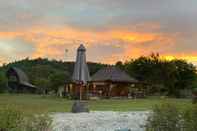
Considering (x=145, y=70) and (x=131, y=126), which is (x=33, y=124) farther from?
(x=145, y=70)

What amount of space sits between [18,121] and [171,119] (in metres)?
2.77

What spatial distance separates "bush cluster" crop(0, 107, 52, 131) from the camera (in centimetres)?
Answer: 783

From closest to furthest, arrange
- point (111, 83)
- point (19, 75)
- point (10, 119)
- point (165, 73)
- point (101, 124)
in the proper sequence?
point (10, 119) < point (101, 124) < point (111, 83) < point (165, 73) < point (19, 75)

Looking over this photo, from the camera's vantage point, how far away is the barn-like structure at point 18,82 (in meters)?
78.8

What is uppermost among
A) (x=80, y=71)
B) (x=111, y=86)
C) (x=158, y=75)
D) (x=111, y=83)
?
(x=158, y=75)

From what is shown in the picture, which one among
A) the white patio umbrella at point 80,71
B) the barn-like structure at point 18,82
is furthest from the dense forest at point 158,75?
the white patio umbrella at point 80,71

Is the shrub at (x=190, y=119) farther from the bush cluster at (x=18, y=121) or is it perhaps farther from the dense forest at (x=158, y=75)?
the dense forest at (x=158, y=75)

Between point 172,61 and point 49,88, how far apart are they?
52.3ft

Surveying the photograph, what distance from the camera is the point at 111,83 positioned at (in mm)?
53594

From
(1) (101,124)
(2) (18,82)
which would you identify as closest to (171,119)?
(1) (101,124)

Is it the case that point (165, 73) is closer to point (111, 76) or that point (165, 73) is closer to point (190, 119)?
point (111, 76)

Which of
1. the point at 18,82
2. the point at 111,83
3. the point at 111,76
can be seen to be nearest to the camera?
the point at 111,83

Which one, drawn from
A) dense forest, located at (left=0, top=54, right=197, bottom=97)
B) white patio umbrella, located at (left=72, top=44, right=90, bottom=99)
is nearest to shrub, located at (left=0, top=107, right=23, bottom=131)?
white patio umbrella, located at (left=72, top=44, right=90, bottom=99)

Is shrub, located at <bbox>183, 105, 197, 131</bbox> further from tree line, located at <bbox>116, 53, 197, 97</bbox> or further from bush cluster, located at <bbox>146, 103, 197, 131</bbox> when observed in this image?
tree line, located at <bbox>116, 53, 197, 97</bbox>
